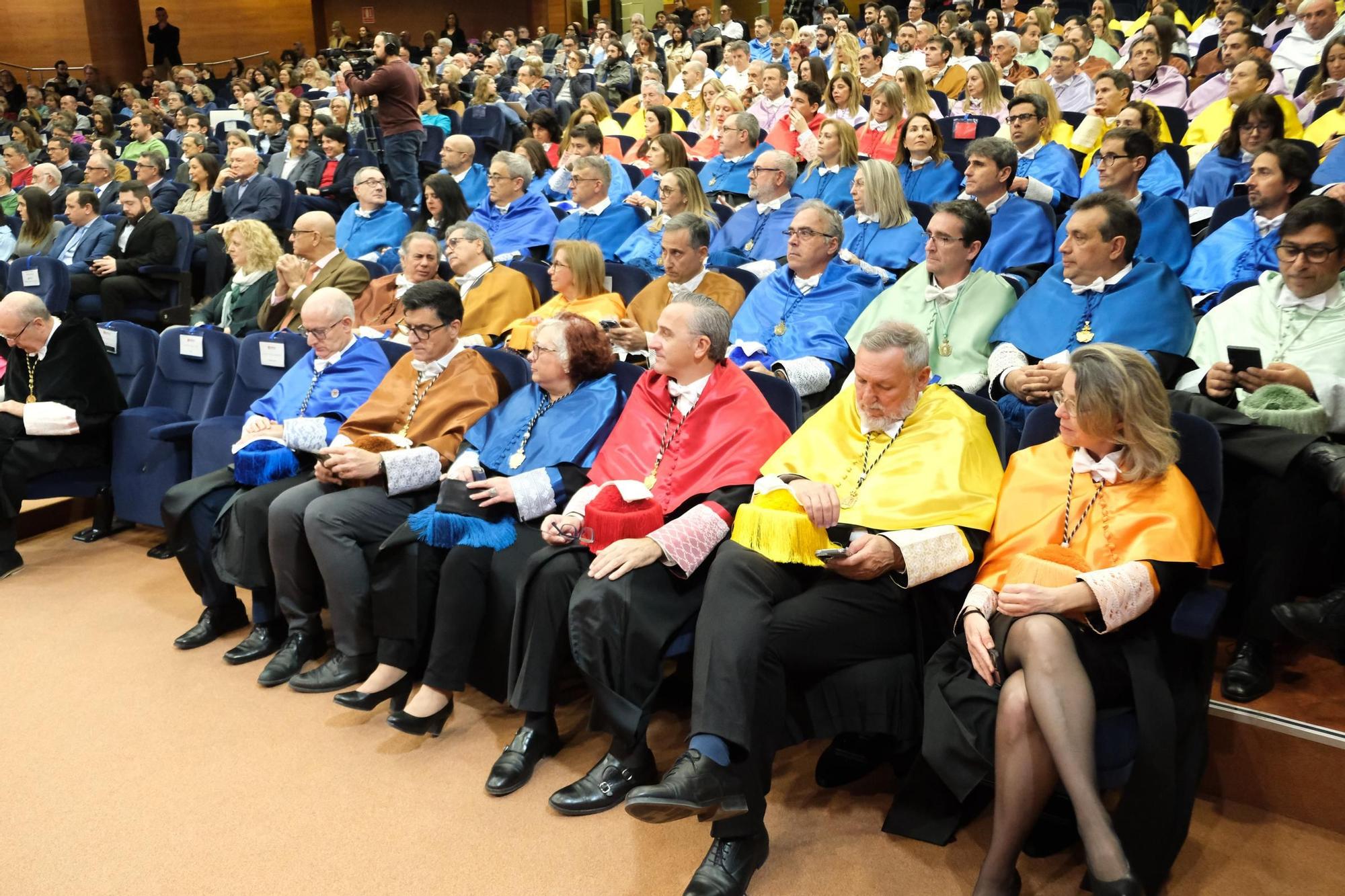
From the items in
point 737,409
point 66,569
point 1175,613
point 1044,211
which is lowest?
point 66,569

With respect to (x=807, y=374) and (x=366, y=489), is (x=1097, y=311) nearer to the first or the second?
(x=807, y=374)

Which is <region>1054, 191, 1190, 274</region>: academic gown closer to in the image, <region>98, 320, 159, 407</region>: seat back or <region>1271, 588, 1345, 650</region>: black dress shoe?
<region>1271, 588, 1345, 650</region>: black dress shoe

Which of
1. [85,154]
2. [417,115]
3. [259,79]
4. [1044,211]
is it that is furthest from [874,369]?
[259,79]

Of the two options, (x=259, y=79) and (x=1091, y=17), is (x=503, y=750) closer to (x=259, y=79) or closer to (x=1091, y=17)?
(x=1091, y=17)

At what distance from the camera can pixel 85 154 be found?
11.5m

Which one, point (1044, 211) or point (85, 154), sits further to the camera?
point (85, 154)

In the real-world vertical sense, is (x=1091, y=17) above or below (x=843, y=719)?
above

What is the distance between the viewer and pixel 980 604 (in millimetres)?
2363

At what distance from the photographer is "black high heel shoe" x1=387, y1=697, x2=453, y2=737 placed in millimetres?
2906

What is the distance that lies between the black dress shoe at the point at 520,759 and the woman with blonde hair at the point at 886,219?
2677mm

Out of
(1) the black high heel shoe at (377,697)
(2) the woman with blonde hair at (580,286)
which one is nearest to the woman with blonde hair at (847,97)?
(2) the woman with blonde hair at (580,286)

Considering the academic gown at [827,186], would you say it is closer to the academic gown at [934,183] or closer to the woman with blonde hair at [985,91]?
the academic gown at [934,183]

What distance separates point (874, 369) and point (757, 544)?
0.56m

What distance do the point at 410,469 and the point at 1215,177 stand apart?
3830mm
